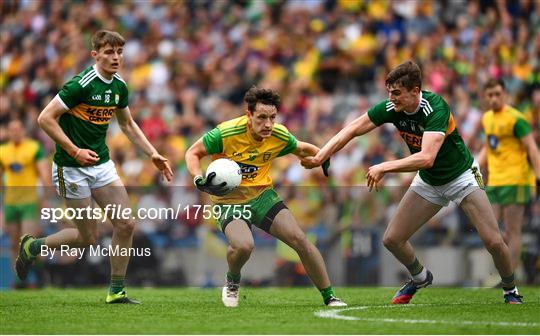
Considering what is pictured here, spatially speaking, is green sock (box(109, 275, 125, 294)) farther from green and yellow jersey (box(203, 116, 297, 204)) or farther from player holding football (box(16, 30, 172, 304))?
green and yellow jersey (box(203, 116, 297, 204))

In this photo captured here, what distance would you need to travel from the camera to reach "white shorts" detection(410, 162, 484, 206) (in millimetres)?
11094

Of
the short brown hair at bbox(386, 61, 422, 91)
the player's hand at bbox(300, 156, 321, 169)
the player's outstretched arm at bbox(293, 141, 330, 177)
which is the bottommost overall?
the player's hand at bbox(300, 156, 321, 169)

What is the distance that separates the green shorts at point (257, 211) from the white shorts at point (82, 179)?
49.7 inches

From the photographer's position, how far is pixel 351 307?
11.0 meters

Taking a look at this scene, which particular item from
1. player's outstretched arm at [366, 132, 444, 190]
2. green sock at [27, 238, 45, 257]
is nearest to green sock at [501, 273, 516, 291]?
player's outstretched arm at [366, 132, 444, 190]

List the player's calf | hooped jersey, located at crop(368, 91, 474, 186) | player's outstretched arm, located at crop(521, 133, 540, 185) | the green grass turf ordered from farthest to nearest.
A: player's outstretched arm, located at crop(521, 133, 540, 185), the player's calf, hooped jersey, located at crop(368, 91, 474, 186), the green grass turf

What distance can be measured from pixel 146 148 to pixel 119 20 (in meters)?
13.4

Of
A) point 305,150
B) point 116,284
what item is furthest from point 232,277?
point 305,150

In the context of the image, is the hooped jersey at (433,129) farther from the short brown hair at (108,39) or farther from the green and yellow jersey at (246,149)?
the short brown hair at (108,39)

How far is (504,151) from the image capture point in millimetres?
13938

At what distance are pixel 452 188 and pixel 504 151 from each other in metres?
3.02

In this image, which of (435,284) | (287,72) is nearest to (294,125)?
(287,72)

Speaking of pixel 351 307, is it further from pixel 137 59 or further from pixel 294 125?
pixel 137 59

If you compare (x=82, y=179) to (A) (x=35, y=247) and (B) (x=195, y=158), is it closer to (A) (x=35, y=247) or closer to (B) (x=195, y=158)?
(A) (x=35, y=247)
